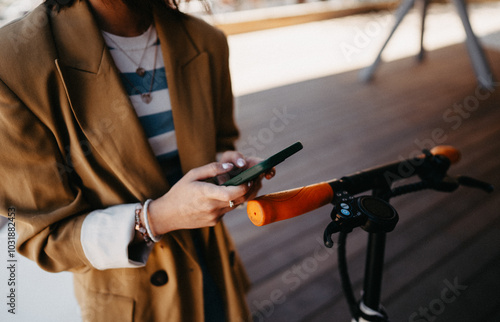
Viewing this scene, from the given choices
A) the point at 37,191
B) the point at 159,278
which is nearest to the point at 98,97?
the point at 37,191

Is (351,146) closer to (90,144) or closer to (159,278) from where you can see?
(159,278)

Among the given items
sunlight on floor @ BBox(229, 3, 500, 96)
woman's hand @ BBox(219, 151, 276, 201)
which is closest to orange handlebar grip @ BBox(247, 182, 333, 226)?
woman's hand @ BBox(219, 151, 276, 201)

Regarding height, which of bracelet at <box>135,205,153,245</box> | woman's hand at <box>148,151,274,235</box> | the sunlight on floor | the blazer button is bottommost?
the sunlight on floor

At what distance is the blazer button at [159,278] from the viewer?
819mm

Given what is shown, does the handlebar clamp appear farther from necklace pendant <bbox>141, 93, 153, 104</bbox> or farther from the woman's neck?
the woman's neck

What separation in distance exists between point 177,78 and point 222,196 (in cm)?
40

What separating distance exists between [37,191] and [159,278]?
1.17 ft

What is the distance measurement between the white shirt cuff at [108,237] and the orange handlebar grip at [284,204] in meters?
0.28

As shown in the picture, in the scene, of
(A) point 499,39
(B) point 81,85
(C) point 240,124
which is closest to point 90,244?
(B) point 81,85

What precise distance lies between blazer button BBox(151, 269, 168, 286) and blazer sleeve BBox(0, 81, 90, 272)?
19 centimetres

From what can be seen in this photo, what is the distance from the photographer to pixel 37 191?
626 mm

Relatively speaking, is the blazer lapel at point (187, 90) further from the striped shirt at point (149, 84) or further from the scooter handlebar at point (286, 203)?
the scooter handlebar at point (286, 203)

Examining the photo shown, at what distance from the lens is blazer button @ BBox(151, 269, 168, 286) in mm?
819

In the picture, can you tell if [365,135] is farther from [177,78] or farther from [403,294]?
[177,78]
